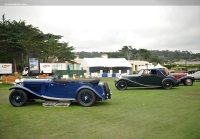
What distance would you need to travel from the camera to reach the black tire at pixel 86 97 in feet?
27.1

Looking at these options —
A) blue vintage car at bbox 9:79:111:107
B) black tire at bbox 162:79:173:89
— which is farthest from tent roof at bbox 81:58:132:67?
blue vintage car at bbox 9:79:111:107

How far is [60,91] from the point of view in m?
8.41

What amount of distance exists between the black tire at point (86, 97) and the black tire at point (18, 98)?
1922 mm

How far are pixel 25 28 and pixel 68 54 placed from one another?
980 cm

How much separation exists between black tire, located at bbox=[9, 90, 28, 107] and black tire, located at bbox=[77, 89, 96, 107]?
1.92 m

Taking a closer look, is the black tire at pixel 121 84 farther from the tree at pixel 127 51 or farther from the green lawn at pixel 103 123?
the tree at pixel 127 51

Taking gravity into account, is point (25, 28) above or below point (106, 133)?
above

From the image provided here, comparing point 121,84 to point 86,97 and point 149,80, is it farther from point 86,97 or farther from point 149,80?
point 86,97

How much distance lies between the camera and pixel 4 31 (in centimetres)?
4006

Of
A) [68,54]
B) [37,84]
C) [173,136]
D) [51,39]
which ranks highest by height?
[51,39]

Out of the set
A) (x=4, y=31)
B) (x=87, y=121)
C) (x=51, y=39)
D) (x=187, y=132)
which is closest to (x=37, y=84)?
(x=87, y=121)

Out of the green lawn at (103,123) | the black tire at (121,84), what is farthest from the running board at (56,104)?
the black tire at (121,84)

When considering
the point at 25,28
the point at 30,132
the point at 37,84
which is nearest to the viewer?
the point at 30,132

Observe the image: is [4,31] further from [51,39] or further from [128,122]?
[128,122]
